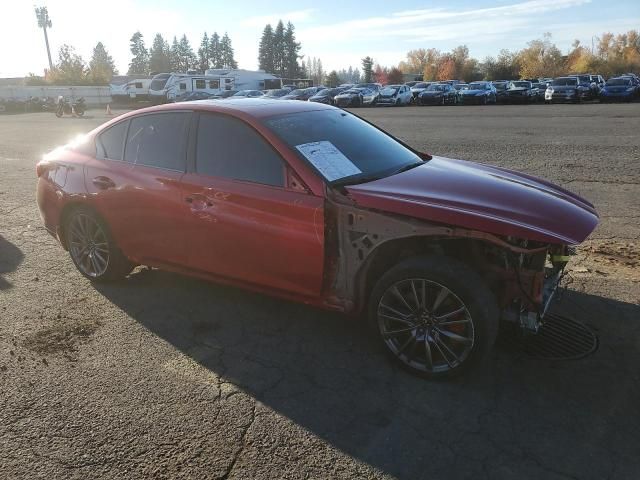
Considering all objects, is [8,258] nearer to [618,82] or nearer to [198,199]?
[198,199]

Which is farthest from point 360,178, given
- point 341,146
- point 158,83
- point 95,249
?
point 158,83

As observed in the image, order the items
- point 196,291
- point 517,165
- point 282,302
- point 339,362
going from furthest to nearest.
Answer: point 517,165 → point 196,291 → point 282,302 → point 339,362

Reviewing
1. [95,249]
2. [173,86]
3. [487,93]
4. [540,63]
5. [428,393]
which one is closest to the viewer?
[428,393]

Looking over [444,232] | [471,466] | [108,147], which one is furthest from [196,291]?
[471,466]

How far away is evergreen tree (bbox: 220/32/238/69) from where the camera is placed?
13800cm

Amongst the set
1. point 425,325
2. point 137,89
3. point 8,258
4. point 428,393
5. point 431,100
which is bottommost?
point 428,393

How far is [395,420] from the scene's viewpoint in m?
2.96

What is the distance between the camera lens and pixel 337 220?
3420 mm

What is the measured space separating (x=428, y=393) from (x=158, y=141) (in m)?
2.89

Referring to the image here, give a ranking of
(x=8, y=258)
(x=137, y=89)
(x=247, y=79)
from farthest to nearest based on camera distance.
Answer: (x=247, y=79)
(x=137, y=89)
(x=8, y=258)

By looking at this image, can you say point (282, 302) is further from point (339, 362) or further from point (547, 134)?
point (547, 134)

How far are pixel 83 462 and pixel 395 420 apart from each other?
63.8 inches

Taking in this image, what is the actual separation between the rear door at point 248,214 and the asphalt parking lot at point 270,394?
0.52m

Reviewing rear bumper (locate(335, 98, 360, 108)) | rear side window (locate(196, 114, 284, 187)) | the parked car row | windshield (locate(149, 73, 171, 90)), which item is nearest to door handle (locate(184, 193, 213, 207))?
rear side window (locate(196, 114, 284, 187))
